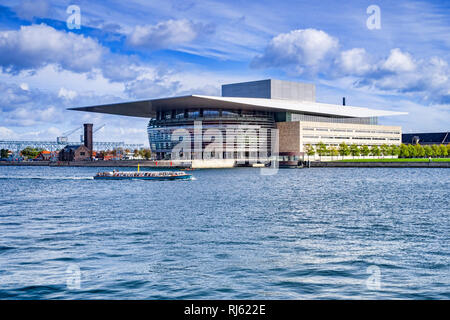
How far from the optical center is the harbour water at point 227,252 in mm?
7691

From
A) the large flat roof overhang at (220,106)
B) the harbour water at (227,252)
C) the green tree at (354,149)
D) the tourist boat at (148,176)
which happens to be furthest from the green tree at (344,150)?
the harbour water at (227,252)

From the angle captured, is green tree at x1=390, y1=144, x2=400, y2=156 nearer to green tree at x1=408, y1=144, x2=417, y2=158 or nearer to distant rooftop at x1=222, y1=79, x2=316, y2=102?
green tree at x1=408, y1=144, x2=417, y2=158

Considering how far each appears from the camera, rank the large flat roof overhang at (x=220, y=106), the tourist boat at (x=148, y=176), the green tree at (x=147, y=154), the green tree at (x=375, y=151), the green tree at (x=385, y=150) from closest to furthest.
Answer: the tourist boat at (x=148, y=176) → the large flat roof overhang at (x=220, y=106) → the green tree at (x=375, y=151) → the green tree at (x=385, y=150) → the green tree at (x=147, y=154)

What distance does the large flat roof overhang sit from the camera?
79.1 meters

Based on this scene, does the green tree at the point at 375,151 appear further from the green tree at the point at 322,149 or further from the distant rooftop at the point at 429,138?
the distant rooftop at the point at 429,138

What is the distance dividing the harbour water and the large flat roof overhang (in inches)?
2308

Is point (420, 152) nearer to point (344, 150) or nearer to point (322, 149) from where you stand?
point (344, 150)

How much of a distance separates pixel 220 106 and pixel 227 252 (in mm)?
74029

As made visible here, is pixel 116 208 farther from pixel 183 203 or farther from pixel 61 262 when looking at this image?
pixel 61 262

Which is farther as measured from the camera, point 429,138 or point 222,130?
point 429,138

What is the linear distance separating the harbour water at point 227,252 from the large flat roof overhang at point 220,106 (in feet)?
192

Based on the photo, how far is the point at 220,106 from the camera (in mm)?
83875

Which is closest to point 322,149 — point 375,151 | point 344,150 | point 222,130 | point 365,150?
point 344,150
